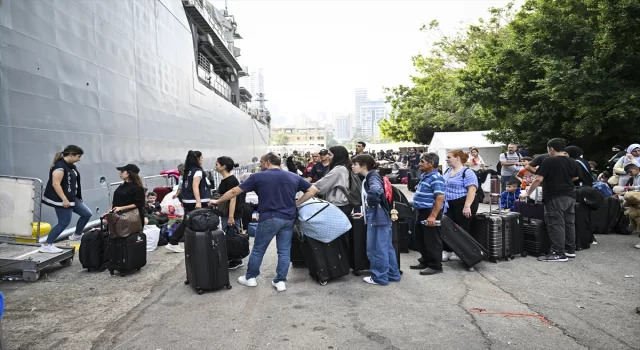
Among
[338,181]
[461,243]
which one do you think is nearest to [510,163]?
[461,243]

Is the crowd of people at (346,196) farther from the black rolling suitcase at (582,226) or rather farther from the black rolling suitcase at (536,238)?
the black rolling suitcase at (582,226)

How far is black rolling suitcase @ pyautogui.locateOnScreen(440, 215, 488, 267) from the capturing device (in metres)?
5.60

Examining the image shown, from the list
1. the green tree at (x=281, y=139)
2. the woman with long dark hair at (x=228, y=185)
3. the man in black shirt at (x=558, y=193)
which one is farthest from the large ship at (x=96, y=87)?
the green tree at (x=281, y=139)

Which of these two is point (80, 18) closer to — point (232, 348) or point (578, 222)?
point (232, 348)

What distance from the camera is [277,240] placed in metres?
4.86

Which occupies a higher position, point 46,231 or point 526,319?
point 46,231

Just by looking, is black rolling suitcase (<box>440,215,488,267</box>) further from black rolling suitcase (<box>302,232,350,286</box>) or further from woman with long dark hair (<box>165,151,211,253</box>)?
woman with long dark hair (<box>165,151,211,253</box>)

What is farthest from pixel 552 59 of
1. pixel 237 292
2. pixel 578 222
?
pixel 237 292

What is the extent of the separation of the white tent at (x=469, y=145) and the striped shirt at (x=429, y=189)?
12363 millimetres

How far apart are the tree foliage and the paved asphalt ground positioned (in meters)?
7.71

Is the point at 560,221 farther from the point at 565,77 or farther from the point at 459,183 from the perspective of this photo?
the point at 565,77

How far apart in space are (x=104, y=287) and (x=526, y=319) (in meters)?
4.72

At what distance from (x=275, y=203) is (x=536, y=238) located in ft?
13.8

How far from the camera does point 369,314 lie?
408 cm
